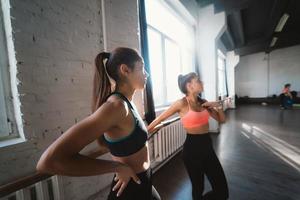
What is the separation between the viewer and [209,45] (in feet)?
14.8

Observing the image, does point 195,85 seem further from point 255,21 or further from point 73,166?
point 255,21

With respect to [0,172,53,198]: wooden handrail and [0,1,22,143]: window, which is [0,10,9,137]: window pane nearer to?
[0,1,22,143]: window

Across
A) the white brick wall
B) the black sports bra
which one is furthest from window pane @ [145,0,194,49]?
the black sports bra

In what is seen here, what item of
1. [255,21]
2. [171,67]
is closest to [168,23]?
[171,67]

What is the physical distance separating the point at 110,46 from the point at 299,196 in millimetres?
2900

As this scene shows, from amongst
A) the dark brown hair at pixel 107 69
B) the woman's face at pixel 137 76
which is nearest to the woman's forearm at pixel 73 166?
the dark brown hair at pixel 107 69

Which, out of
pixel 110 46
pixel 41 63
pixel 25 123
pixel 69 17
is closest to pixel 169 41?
pixel 110 46

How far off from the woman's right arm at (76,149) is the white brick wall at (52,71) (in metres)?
0.71

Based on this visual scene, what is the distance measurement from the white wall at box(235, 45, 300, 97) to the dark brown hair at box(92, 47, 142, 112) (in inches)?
523

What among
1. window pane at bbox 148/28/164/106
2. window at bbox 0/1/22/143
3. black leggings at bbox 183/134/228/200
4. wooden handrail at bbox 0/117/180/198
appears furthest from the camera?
window pane at bbox 148/28/164/106

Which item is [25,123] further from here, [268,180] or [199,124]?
[268,180]

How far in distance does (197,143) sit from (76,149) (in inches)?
45.2

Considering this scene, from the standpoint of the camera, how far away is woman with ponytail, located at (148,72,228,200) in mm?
1376

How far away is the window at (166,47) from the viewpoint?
2996 mm
